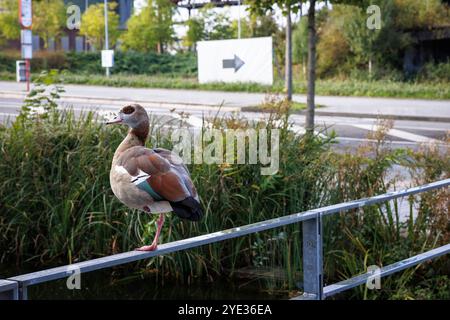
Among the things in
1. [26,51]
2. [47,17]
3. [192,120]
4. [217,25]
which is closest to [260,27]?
[217,25]

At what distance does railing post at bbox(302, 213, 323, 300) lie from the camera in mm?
3957

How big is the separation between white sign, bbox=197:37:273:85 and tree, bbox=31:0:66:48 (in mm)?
21030

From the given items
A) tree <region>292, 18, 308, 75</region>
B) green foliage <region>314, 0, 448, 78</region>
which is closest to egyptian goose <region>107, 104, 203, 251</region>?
green foliage <region>314, 0, 448, 78</region>

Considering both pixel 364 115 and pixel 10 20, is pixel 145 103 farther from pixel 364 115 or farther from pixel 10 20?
pixel 10 20

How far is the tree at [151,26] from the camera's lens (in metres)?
53.4

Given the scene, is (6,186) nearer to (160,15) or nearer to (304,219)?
(304,219)

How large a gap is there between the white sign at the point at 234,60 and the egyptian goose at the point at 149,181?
30.3 metres

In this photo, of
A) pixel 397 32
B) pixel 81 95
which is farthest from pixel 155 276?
pixel 397 32

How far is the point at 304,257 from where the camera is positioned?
13.1ft

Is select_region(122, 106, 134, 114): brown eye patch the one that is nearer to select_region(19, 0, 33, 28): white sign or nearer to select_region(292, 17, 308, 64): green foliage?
select_region(19, 0, 33, 28): white sign

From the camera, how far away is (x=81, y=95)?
2967 centimetres

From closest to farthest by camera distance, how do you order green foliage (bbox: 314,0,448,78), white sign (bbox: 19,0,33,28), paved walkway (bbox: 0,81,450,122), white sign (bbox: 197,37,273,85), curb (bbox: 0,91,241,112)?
paved walkway (bbox: 0,81,450,122)
curb (bbox: 0,91,241,112)
white sign (bbox: 19,0,33,28)
white sign (bbox: 197,37,273,85)
green foliage (bbox: 314,0,448,78)

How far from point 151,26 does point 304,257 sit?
1993 inches
